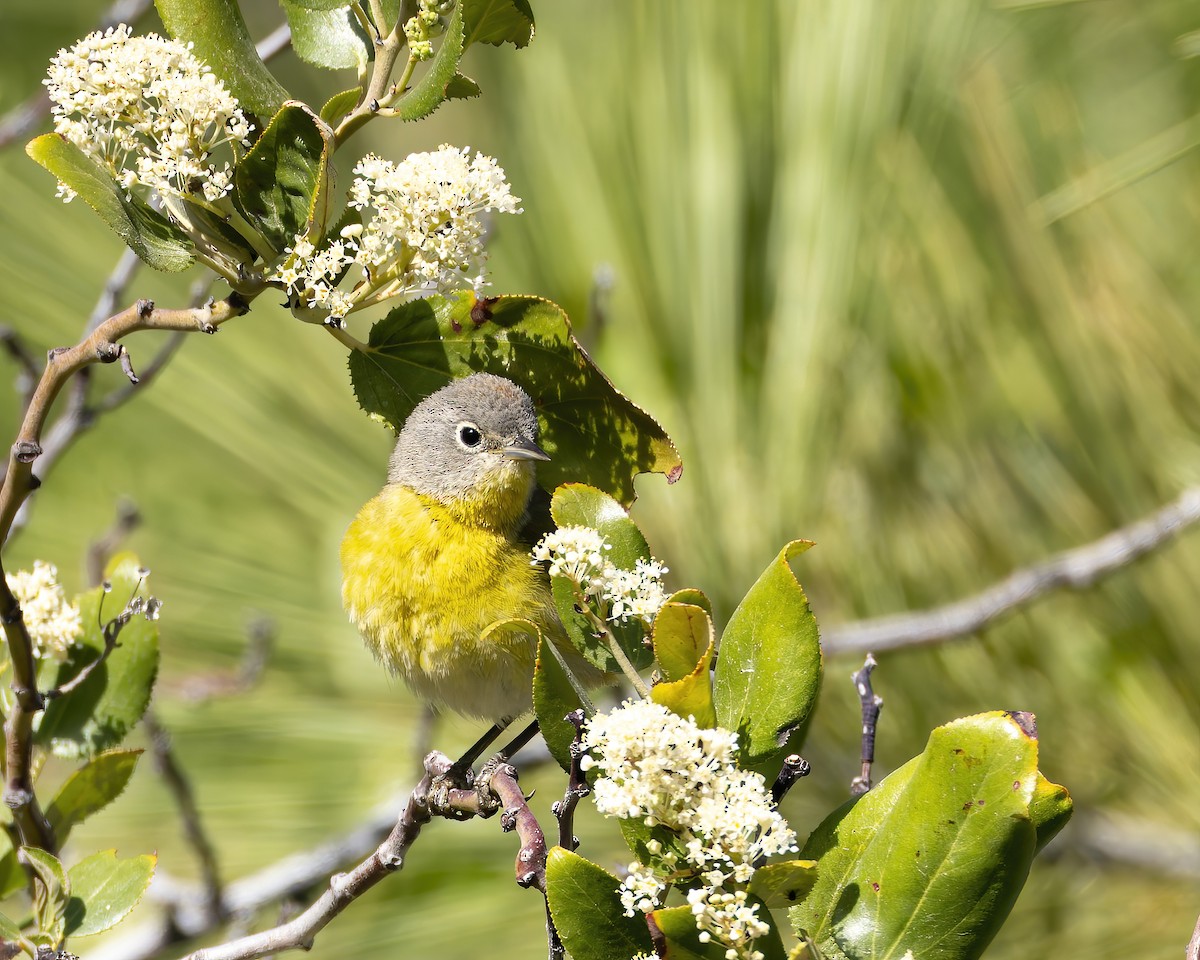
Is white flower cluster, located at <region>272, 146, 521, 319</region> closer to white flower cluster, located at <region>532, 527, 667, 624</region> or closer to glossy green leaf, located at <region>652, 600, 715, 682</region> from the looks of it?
white flower cluster, located at <region>532, 527, 667, 624</region>

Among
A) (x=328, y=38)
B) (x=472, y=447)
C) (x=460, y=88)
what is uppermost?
(x=472, y=447)

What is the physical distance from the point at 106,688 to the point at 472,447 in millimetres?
1218

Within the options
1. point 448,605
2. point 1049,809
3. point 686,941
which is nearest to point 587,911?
point 686,941

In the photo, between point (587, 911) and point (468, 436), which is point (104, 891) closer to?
point (587, 911)

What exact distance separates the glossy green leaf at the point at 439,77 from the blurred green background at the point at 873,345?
A: 128cm

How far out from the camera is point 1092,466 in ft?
8.56

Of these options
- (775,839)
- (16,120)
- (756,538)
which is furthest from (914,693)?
(16,120)

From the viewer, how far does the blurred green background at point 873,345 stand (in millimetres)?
2545

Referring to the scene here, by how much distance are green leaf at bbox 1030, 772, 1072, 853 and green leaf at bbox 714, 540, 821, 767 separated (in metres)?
0.24

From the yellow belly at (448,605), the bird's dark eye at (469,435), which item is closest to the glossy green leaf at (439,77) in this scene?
the yellow belly at (448,605)

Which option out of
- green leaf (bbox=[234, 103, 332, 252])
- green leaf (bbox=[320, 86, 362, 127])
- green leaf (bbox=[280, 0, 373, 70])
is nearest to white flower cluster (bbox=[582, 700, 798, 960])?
green leaf (bbox=[234, 103, 332, 252])

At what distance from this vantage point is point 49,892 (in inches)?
61.5

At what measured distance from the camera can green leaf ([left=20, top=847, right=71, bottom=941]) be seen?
59.6 inches

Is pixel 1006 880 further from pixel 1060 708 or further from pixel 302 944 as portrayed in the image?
pixel 1060 708
